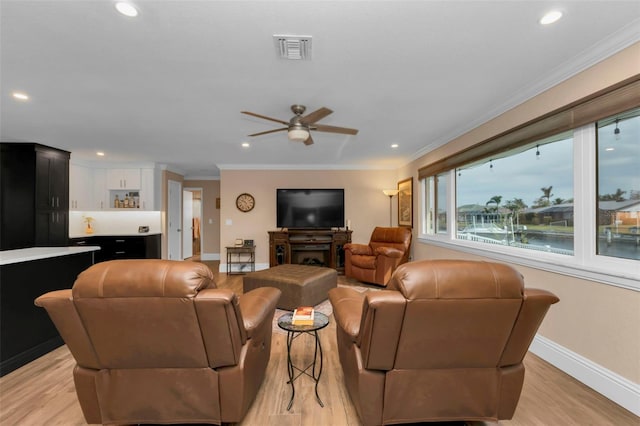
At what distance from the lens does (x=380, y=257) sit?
4.70 metres

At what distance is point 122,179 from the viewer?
6.12 metres

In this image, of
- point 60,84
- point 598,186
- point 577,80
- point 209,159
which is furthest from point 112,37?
point 209,159

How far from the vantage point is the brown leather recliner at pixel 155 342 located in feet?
4.37

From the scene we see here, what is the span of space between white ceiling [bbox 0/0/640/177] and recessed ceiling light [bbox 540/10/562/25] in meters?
0.03

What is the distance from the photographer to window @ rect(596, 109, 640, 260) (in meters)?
1.89

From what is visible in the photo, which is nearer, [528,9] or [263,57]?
[528,9]

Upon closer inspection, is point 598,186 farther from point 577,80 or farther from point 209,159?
point 209,159

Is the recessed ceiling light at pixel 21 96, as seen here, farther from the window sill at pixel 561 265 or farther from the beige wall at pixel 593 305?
the window sill at pixel 561 265

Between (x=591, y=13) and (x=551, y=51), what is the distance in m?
0.38

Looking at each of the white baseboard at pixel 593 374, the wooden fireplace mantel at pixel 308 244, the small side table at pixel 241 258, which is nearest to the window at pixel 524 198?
the white baseboard at pixel 593 374

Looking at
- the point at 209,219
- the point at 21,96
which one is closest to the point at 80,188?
the point at 209,219

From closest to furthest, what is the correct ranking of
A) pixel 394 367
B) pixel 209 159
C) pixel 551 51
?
1. pixel 394 367
2. pixel 551 51
3. pixel 209 159

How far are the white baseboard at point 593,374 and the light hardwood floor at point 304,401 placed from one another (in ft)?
0.17

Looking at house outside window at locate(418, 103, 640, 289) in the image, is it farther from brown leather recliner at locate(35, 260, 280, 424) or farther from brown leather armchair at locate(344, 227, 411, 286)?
brown leather recliner at locate(35, 260, 280, 424)
